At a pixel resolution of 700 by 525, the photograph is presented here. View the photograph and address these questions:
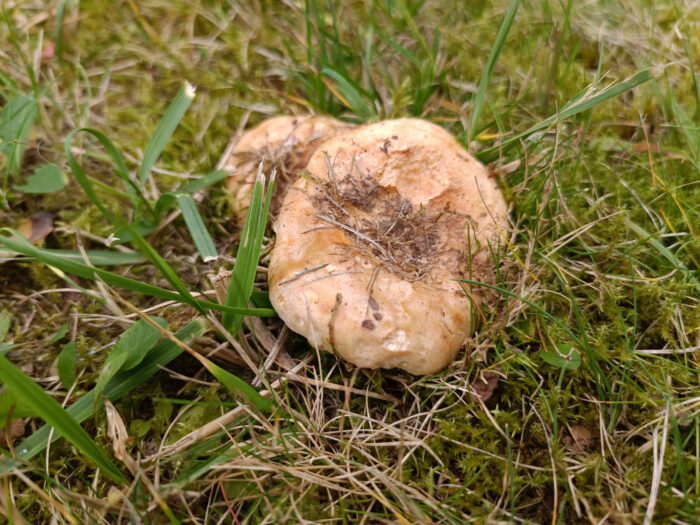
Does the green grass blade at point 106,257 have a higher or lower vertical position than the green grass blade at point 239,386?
higher

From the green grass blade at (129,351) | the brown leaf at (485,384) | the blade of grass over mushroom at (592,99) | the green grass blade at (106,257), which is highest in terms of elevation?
the blade of grass over mushroom at (592,99)

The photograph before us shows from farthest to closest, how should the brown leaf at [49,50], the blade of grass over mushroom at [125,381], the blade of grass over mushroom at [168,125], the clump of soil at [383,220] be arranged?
1. the brown leaf at [49,50]
2. the blade of grass over mushroom at [168,125]
3. the clump of soil at [383,220]
4. the blade of grass over mushroom at [125,381]

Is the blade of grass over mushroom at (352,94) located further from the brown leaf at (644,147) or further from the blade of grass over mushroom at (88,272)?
the brown leaf at (644,147)

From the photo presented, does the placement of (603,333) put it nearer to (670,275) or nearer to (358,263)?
(670,275)

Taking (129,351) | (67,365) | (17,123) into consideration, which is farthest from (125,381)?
(17,123)

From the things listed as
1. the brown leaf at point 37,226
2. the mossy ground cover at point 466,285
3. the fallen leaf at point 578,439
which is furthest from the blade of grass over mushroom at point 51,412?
the fallen leaf at point 578,439

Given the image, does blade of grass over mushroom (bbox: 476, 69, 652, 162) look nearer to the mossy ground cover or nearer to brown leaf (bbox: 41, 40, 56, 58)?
the mossy ground cover

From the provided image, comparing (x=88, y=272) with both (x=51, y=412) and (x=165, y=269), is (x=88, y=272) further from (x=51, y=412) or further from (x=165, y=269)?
(x=51, y=412)
